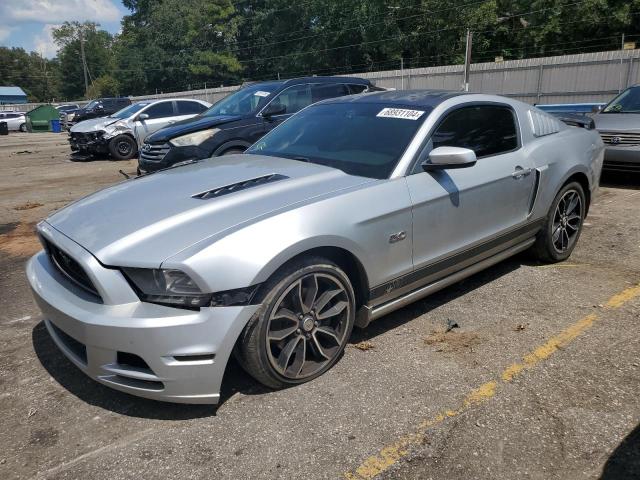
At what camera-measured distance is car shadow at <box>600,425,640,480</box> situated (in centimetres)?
229

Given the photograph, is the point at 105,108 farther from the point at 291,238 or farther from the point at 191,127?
the point at 291,238

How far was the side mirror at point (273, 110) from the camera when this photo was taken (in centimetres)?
809

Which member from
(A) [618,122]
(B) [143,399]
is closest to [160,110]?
(A) [618,122]

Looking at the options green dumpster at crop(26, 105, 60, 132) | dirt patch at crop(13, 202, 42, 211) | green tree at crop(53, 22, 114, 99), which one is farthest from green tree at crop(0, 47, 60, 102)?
dirt patch at crop(13, 202, 42, 211)

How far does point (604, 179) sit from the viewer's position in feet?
28.5

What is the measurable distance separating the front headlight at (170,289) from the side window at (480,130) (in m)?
1.96

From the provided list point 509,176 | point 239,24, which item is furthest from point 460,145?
point 239,24

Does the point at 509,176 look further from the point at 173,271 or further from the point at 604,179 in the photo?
the point at 604,179

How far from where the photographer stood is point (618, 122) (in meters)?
7.87

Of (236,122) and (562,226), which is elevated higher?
(236,122)

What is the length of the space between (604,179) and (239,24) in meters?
62.4

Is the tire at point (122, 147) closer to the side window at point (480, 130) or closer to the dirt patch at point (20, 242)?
the dirt patch at point (20, 242)

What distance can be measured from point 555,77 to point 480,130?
746 inches

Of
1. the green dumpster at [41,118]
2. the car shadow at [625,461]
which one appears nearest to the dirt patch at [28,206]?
the car shadow at [625,461]
